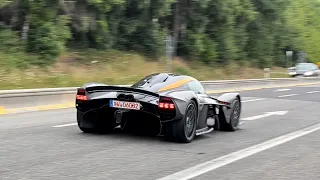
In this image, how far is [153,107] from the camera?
8.79m

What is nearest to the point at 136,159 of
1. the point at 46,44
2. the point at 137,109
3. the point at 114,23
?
the point at 137,109

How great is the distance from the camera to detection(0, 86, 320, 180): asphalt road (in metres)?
6.61

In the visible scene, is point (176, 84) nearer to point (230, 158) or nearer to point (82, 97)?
point (82, 97)

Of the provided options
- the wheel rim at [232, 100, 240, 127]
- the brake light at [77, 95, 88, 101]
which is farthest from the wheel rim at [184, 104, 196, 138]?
the wheel rim at [232, 100, 240, 127]

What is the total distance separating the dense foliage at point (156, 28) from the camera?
2731 centimetres

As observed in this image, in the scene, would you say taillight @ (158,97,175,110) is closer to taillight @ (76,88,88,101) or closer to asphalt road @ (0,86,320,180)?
asphalt road @ (0,86,320,180)

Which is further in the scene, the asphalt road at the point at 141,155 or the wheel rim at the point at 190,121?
the wheel rim at the point at 190,121

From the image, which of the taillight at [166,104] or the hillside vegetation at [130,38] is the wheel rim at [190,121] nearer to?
the taillight at [166,104]

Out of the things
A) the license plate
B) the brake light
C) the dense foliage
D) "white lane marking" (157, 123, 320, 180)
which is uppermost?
the dense foliage

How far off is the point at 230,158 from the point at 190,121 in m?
1.46

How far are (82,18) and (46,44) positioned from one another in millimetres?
3696

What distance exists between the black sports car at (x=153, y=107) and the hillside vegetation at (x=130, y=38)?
12.8 metres

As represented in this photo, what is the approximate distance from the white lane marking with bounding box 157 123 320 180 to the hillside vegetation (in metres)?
13.7

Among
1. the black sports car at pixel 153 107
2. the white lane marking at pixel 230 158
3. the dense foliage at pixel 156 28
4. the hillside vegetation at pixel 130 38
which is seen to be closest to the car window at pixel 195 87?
the black sports car at pixel 153 107
